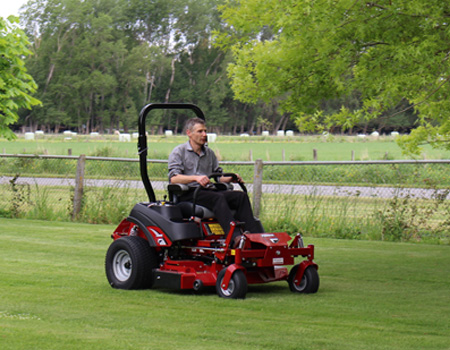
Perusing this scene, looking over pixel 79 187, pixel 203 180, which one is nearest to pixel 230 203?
pixel 203 180

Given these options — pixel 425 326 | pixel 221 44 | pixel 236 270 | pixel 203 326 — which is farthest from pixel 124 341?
pixel 221 44

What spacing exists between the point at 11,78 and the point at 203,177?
→ 365 inches

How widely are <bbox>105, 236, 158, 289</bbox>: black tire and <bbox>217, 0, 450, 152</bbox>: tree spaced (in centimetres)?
277

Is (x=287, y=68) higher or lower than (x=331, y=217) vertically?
higher

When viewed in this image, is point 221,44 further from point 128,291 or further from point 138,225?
point 128,291

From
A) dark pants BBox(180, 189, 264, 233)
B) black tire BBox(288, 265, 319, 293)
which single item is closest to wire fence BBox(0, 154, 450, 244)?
dark pants BBox(180, 189, 264, 233)

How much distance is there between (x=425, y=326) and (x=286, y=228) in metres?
7.24

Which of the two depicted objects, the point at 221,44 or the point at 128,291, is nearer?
the point at 128,291

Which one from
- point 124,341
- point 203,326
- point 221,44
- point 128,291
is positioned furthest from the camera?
point 221,44

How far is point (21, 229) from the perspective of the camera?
1334 cm

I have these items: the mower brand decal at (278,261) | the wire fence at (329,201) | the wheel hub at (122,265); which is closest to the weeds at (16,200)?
the wire fence at (329,201)

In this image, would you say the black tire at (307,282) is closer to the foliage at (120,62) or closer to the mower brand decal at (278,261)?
the mower brand decal at (278,261)

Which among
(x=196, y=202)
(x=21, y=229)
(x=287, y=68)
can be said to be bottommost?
(x=21, y=229)

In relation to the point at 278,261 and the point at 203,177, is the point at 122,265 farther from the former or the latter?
the point at 278,261
